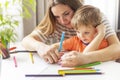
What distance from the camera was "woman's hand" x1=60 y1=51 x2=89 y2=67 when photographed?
3.97 ft

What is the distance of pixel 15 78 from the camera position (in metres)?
1.07

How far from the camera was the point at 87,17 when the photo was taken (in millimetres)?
1410

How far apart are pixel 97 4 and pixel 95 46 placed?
110cm

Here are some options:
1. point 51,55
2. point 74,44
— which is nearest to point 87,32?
point 74,44

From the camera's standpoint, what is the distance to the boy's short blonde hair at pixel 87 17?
1.41 meters

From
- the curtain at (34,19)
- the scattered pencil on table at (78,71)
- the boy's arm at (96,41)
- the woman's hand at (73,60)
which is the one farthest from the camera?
the curtain at (34,19)

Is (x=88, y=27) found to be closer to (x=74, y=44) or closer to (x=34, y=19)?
(x=74, y=44)

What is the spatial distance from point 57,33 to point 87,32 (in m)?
0.37

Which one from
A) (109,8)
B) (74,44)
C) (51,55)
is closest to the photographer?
(51,55)

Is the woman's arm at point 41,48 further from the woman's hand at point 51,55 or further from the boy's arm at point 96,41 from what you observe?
the boy's arm at point 96,41

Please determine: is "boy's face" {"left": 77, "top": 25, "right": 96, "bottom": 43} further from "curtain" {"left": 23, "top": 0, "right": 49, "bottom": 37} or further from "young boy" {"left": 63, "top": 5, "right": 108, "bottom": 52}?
"curtain" {"left": 23, "top": 0, "right": 49, "bottom": 37}

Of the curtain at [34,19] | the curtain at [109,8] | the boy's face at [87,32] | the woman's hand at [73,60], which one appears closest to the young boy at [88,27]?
the boy's face at [87,32]

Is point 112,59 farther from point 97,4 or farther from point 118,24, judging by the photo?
point 118,24

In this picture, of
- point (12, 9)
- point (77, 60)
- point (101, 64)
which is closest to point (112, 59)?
point (101, 64)
